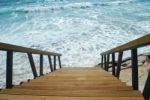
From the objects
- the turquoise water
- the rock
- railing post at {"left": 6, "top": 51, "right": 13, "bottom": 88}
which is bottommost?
the turquoise water

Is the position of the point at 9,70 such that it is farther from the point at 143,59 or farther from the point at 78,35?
the point at 78,35

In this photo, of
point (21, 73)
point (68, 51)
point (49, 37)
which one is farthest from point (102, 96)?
point (49, 37)

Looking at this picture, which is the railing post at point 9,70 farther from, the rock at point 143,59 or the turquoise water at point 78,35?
the turquoise water at point 78,35

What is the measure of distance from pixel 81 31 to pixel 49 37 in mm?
2992

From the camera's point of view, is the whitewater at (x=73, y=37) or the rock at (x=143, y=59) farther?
the whitewater at (x=73, y=37)

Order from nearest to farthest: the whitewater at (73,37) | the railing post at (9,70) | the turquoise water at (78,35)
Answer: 1. the railing post at (9,70)
2. the whitewater at (73,37)
3. the turquoise water at (78,35)

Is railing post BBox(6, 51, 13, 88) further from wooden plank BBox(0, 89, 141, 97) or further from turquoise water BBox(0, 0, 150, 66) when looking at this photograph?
turquoise water BBox(0, 0, 150, 66)

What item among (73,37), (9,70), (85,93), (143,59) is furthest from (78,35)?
(85,93)

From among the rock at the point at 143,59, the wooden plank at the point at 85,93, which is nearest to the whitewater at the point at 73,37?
the rock at the point at 143,59

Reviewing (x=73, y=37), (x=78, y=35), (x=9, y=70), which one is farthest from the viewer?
(x=78, y=35)

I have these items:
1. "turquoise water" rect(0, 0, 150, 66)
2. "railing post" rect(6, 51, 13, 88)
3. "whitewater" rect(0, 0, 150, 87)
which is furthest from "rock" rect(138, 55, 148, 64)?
"railing post" rect(6, 51, 13, 88)

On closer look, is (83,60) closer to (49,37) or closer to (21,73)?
(21,73)

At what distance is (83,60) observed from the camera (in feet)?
53.9

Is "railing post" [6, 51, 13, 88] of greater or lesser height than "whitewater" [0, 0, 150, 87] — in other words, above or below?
above
